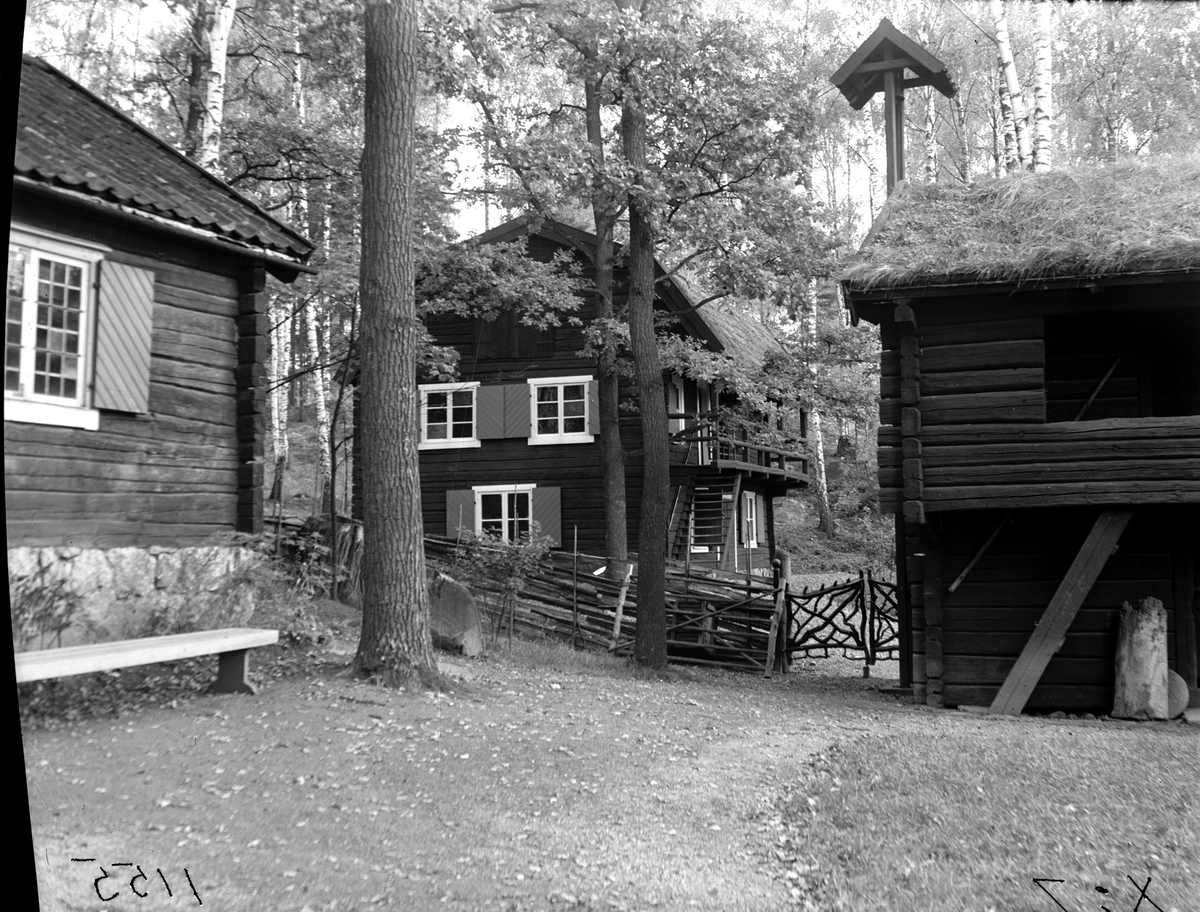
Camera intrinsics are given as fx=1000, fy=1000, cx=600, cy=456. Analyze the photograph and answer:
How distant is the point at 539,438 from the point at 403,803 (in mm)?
19956

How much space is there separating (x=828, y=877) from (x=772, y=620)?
1427 centimetres

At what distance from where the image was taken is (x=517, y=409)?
24969 millimetres

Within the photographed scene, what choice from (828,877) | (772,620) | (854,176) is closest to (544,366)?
(772,620)

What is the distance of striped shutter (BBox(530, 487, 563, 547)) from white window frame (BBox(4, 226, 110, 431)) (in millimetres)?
16453

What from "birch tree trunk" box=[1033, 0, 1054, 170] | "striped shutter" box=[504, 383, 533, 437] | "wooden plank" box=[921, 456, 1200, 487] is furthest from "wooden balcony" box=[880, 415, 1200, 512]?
"striped shutter" box=[504, 383, 533, 437]

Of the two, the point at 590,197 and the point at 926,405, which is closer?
the point at 926,405

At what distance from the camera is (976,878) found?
344 centimetres

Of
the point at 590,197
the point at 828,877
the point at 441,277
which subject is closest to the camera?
the point at 828,877

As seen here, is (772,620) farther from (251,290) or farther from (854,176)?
(854,176)

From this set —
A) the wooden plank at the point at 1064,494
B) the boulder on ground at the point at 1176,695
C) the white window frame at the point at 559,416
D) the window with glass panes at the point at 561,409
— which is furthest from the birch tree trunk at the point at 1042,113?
the window with glass panes at the point at 561,409

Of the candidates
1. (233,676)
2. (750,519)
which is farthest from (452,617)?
(750,519)

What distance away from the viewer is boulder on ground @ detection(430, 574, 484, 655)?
1298 centimetres

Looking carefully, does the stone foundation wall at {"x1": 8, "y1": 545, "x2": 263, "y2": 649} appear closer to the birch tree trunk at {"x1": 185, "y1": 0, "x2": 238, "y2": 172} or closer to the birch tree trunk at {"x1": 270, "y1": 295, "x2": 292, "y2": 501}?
the birch tree trunk at {"x1": 185, "y1": 0, "x2": 238, "y2": 172}

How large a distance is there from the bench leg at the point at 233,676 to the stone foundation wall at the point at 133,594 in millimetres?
931
